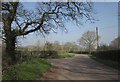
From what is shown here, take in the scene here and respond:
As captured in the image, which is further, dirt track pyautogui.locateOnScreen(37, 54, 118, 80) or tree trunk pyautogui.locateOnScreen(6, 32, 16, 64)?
tree trunk pyautogui.locateOnScreen(6, 32, 16, 64)

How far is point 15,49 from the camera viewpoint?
23.4 m

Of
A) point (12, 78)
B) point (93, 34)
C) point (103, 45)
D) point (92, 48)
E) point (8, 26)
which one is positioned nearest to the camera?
point (12, 78)

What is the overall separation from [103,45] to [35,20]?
2332 cm

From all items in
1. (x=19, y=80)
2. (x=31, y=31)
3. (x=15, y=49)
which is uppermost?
(x=31, y=31)

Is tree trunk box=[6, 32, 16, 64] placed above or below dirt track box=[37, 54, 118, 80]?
above

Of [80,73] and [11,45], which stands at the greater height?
[11,45]

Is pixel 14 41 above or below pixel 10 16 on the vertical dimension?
below

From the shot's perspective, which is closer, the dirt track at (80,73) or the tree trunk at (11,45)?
the dirt track at (80,73)

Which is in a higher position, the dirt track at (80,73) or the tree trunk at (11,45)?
the tree trunk at (11,45)

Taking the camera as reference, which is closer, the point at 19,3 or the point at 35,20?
the point at 19,3

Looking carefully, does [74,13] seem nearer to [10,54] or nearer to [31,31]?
[31,31]

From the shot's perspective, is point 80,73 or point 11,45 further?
point 11,45

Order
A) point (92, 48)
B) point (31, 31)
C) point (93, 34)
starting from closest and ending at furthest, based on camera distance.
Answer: point (31, 31), point (93, 34), point (92, 48)

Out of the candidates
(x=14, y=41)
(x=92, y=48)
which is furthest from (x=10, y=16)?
(x=92, y=48)
